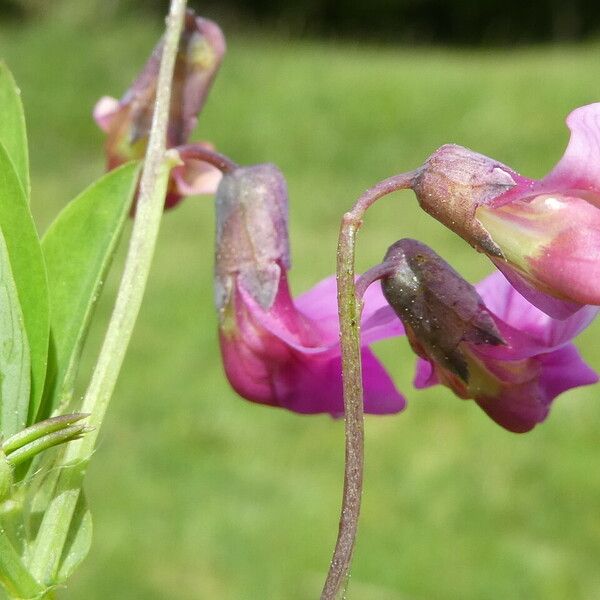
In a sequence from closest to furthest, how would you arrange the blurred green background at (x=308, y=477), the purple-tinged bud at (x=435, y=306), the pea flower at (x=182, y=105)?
the purple-tinged bud at (x=435, y=306), the pea flower at (x=182, y=105), the blurred green background at (x=308, y=477)

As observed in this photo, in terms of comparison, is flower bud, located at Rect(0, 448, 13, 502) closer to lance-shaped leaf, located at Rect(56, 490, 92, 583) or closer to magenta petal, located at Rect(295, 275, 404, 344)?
lance-shaped leaf, located at Rect(56, 490, 92, 583)

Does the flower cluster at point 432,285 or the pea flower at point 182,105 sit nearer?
the flower cluster at point 432,285

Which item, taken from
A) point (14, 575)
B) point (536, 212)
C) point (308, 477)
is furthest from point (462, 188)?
point (308, 477)

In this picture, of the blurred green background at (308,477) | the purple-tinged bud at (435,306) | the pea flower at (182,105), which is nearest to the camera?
the purple-tinged bud at (435,306)

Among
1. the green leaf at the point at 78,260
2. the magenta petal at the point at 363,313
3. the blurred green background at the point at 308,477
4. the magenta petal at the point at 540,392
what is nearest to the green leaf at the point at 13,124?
the green leaf at the point at 78,260

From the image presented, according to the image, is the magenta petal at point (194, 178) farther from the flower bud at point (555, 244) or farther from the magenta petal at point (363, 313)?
the flower bud at point (555, 244)

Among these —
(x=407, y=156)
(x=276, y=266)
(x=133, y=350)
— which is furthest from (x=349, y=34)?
(x=276, y=266)

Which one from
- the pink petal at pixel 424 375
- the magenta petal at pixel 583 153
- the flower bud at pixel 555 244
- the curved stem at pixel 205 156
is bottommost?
the pink petal at pixel 424 375

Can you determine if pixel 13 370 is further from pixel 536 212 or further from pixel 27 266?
pixel 536 212
